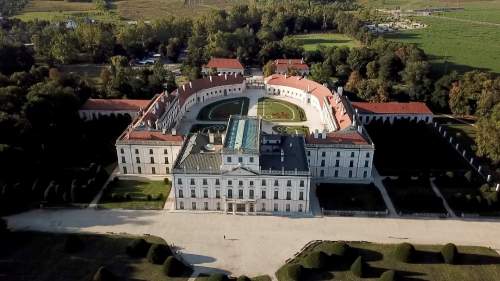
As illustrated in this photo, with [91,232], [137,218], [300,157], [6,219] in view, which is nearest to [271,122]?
[300,157]

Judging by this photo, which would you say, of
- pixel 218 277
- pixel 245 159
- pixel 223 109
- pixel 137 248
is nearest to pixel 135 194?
pixel 137 248

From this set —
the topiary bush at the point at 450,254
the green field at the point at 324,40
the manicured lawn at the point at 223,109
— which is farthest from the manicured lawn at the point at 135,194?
the green field at the point at 324,40

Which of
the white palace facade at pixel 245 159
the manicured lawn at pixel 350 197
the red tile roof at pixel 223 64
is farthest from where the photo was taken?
the red tile roof at pixel 223 64

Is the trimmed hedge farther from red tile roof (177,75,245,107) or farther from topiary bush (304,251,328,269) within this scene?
red tile roof (177,75,245,107)

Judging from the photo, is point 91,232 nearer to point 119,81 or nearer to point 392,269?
point 392,269

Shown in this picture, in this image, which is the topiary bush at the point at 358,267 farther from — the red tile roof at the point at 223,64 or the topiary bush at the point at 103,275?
the red tile roof at the point at 223,64

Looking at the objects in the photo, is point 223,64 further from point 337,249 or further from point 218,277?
point 218,277

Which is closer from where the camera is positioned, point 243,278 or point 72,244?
point 243,278

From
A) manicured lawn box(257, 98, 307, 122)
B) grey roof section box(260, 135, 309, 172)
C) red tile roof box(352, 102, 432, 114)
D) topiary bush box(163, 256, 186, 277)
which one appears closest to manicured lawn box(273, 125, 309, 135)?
manicured lawn box(257, 98, 307, 122)
